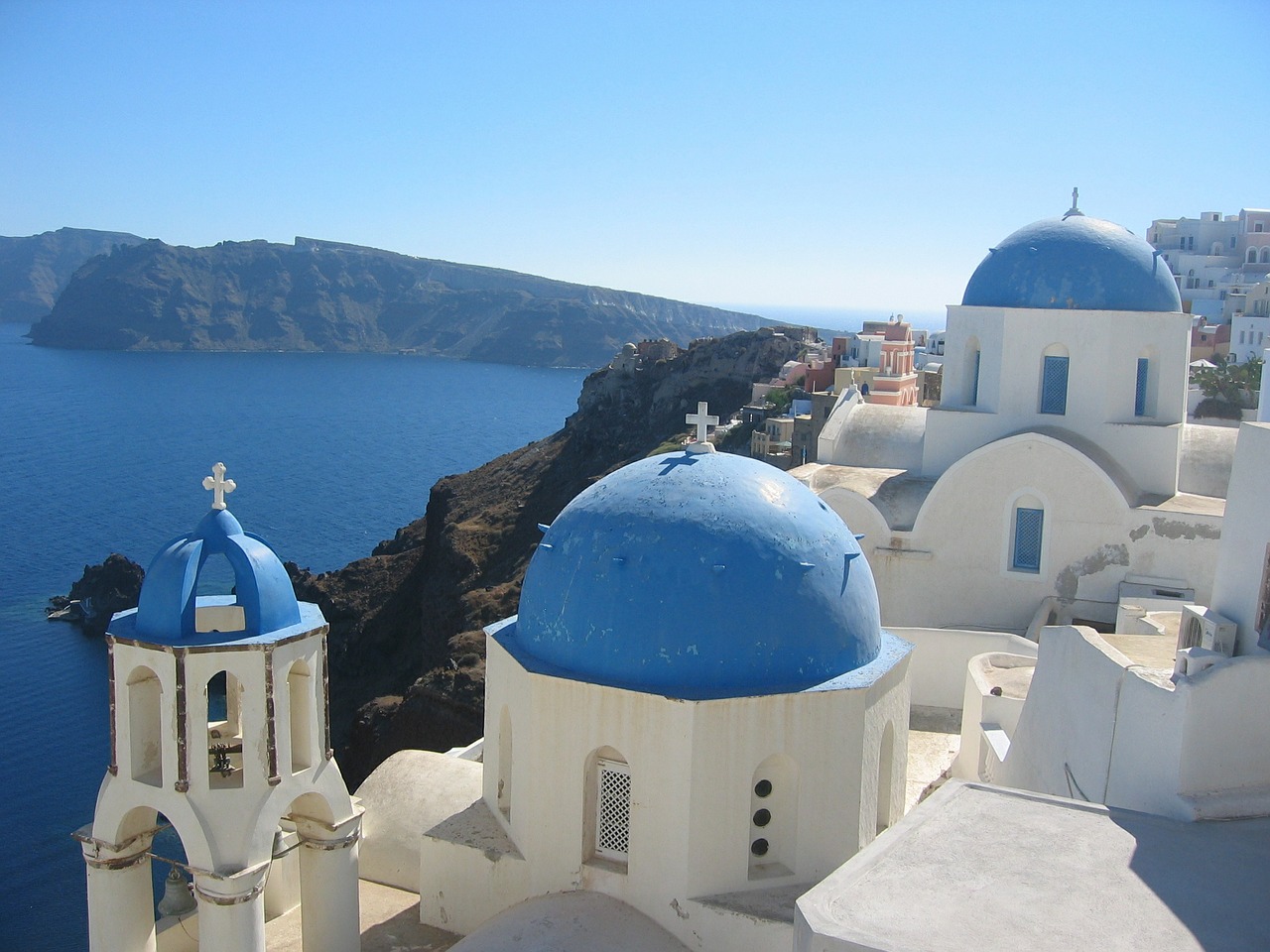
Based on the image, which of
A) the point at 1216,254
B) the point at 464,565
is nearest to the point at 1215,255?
the point at 1216,254

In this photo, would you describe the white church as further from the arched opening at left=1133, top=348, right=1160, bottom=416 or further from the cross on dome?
the arched opening at left=1133, top=348, right=1160, bottom=416

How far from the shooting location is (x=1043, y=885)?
6.94 meters

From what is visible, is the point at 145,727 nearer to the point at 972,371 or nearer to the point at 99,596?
the point at 972,371

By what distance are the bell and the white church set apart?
0.04 meters

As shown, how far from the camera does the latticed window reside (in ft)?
30.1

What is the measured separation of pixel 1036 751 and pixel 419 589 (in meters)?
38.1

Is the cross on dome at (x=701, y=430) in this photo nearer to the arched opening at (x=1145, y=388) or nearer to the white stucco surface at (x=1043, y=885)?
the white stucco surface at (x=1043, y=885)

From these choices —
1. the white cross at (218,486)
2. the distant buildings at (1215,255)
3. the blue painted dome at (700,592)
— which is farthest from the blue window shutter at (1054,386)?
the distant buildings at (1215,255)

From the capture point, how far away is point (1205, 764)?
26.8 feet

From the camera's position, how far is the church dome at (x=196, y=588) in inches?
328

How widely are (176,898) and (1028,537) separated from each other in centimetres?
1232

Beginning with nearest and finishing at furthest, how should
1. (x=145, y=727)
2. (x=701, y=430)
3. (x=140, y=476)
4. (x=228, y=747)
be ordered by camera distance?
(x=145, y=727)
(x=228, y=747)
(x=701, y=430)
(x=140, y=476)

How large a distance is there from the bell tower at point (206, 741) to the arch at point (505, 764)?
1586 millimetres

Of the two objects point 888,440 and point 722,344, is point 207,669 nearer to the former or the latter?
point 888,440
